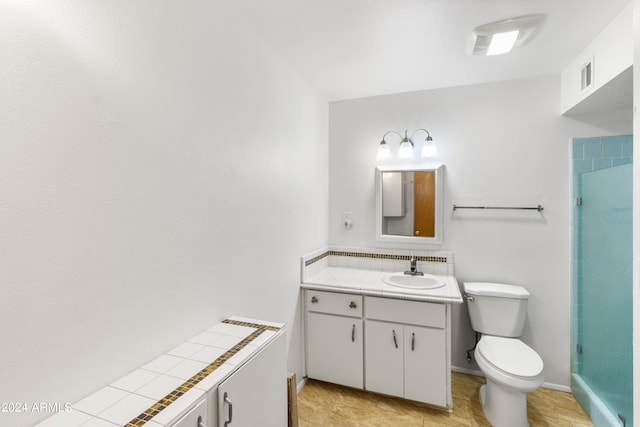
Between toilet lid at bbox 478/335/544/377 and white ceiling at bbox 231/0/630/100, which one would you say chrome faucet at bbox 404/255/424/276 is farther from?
white ceiling at bbox 231/0/630/100

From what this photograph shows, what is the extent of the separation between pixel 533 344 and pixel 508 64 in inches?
83.4

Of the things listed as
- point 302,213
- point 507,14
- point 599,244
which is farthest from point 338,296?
point 507,14

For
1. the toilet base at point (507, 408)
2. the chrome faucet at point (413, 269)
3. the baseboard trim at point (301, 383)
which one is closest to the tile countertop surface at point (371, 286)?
the chrome faucet at point (413, 269)

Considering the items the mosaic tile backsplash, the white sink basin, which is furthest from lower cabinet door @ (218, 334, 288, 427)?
the white sink basin

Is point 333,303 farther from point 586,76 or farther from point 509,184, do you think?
point 586,76

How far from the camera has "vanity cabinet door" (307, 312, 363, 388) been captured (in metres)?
2.25

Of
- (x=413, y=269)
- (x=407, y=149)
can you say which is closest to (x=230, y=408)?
(x=413, y=269)

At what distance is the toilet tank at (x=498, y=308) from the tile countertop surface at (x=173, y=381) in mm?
1653

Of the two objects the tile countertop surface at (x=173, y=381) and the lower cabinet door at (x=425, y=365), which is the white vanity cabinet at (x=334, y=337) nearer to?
the lower cabinet door at (x=425, y=365)

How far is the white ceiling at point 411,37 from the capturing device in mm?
1534

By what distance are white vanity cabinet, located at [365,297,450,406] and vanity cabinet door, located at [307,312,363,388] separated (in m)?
0.08

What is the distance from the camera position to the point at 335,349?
231 centimetres

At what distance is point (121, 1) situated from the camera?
3.37 ft

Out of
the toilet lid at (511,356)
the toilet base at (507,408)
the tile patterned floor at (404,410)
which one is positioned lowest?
the tile patterned floor at (404,410)
